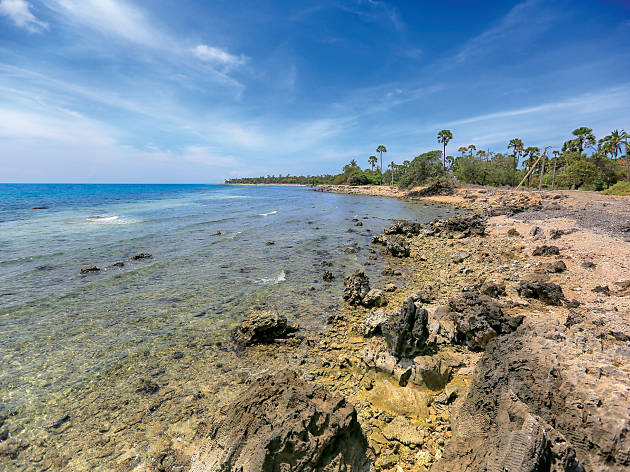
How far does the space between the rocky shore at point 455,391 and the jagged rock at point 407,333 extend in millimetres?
28

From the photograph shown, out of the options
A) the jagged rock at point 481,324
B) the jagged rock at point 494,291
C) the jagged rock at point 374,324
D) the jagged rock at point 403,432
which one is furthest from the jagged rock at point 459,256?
the jagged rock at point 403,432

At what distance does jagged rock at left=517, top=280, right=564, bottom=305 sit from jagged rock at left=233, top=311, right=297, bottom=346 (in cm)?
959

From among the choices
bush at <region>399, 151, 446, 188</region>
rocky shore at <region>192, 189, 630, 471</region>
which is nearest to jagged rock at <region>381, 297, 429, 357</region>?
Result: rocky shore at <region>192, 189, 630, 471</region>

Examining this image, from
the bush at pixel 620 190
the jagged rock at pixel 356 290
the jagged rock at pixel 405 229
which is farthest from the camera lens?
the bush at pixel 620 190

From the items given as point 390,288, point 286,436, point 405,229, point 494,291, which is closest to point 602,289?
point 494,291

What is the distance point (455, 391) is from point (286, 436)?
4232mm

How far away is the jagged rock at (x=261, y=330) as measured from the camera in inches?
355

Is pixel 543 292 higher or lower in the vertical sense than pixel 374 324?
higher

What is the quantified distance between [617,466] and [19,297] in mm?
19720

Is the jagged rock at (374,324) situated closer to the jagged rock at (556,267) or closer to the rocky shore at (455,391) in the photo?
the rocky shore at (455,391)

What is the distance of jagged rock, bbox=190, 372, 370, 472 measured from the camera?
12.2 ft

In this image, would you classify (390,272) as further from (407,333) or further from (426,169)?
(426,169)

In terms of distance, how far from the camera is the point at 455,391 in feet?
19.9

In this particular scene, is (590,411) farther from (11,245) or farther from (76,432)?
(11,245)
